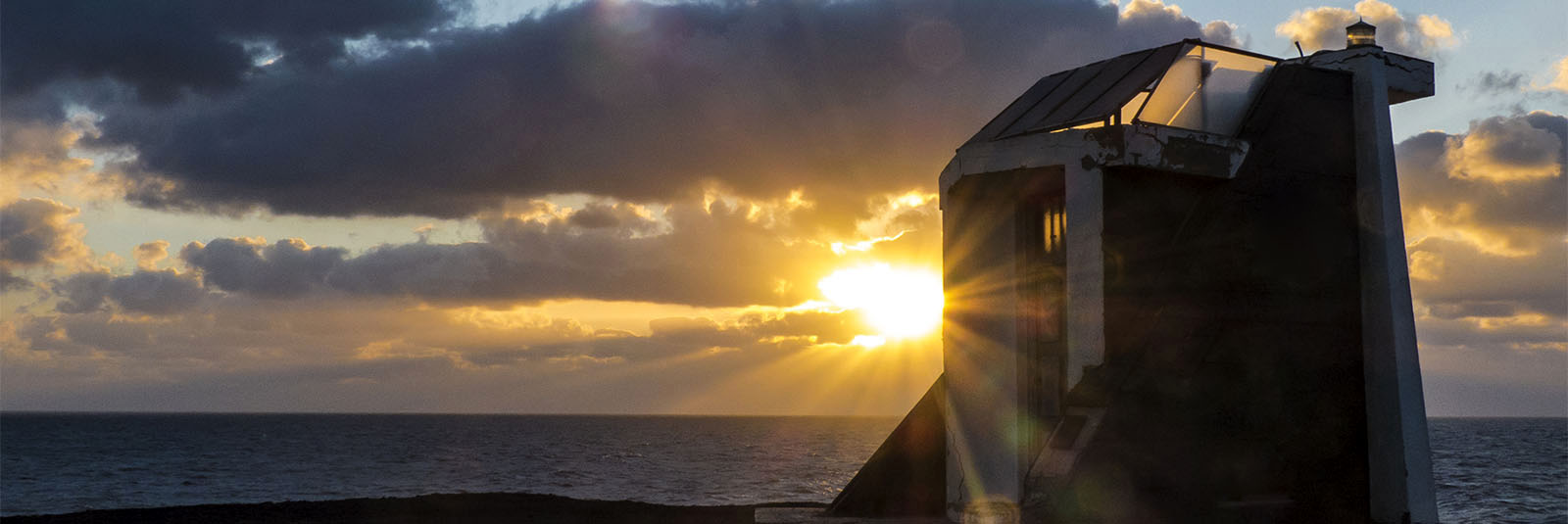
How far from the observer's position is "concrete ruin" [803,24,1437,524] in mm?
12711

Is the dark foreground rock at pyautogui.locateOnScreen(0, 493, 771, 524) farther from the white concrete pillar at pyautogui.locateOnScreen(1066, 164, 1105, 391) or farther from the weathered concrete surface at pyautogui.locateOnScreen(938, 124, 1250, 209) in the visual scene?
the weathered concrete surface at pyautogui.locateOnScreen(938, 124, 1250, 209)

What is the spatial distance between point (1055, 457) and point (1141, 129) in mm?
3639

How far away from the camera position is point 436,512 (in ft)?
95.6

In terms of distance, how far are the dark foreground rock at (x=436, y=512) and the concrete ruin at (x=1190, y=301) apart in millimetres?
12407

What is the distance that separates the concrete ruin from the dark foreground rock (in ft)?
40.7

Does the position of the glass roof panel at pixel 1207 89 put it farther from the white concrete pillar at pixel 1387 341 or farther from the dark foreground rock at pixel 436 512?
the dark foreground rock at pixel 436 512

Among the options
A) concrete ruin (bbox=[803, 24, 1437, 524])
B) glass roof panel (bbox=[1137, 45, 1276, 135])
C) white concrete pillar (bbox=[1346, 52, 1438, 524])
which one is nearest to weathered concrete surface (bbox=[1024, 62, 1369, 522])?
concrete ruin (bbox=[803, 24, 1437, 524])

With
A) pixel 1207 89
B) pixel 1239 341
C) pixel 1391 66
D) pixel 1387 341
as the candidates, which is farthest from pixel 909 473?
pixel 1391 66

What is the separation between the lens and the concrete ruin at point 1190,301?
12711mm

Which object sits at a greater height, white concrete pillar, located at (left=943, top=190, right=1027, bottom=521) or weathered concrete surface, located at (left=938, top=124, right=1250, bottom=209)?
weathered concrete surface, located at (left=938, top=124, right=1250, bottom=209)

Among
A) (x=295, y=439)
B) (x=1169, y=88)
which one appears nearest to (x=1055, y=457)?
(x=1169, y=88)

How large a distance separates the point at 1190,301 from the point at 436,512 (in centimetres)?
2153

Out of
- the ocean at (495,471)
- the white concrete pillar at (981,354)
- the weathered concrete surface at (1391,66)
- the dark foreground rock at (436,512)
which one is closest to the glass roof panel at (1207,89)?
the weathered concrete surface at (1391,66)

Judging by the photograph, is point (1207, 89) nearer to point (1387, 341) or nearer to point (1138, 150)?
point (1138, 150)
